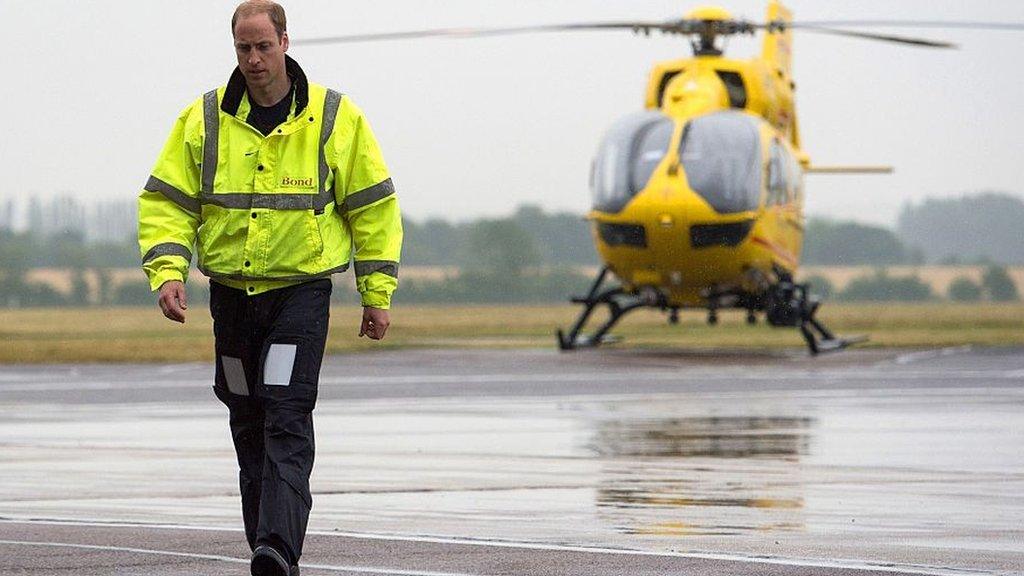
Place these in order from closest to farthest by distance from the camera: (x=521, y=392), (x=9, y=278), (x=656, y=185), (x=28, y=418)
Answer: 1. (x=28, y=418)
2. (x=521, y=392)
3. (x=656, y=185)
4. (x=9, y=278)

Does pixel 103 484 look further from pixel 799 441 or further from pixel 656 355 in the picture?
pixel 656 355

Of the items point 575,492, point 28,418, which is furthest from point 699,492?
point 28,418

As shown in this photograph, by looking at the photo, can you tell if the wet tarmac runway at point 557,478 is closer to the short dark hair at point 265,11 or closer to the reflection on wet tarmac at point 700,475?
the reflection on wet tarmac at point 700,475

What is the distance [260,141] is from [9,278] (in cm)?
9128

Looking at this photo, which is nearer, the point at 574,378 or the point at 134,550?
the point at 134,550

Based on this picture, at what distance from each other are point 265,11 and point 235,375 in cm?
122

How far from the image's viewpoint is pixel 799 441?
572 inches

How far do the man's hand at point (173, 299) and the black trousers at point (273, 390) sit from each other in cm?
21

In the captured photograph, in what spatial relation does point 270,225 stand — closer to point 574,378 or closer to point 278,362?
point 278,362

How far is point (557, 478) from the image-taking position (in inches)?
456

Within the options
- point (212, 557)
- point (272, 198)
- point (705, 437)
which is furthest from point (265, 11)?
point (705, 437)

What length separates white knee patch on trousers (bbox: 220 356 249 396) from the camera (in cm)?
724

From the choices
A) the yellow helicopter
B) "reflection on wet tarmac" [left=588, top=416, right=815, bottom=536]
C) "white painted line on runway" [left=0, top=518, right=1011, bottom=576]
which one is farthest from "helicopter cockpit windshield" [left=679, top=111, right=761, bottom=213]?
"white painted line on runway" [left=0, top=518, right=1011, bottom=576]

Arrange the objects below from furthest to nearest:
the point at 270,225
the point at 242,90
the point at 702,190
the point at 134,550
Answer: the point at 702,190 < the point at 134,550 < the point at 242,90 < the point at 270,225
